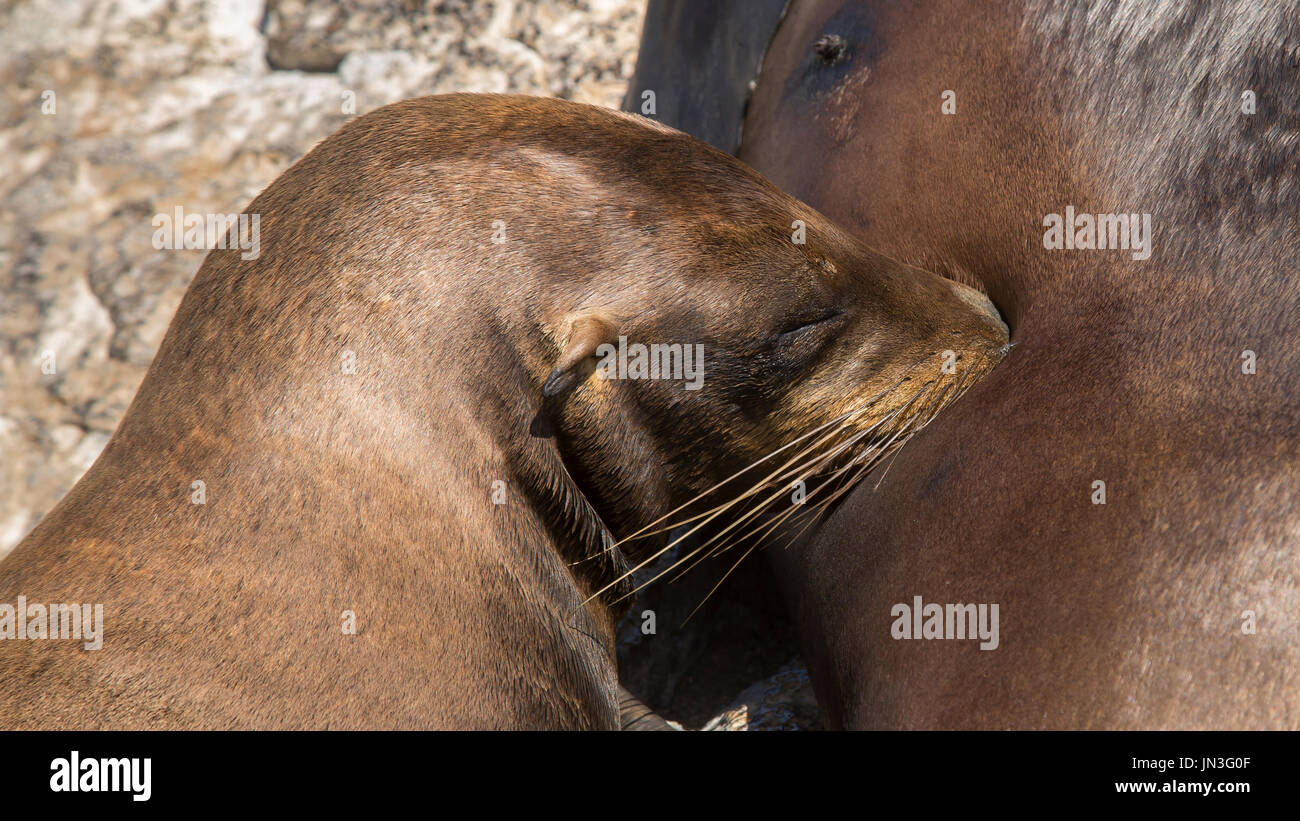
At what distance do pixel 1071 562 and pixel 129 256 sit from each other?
13.1ft

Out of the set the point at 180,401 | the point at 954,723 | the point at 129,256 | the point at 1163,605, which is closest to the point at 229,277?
the point at 180,401

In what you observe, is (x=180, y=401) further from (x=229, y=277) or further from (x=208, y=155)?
(x=208, y=155)

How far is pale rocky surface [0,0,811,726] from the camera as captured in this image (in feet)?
15.1

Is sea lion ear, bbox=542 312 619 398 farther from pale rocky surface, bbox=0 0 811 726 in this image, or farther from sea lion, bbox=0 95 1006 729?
pale rocky surface, bbox=0 0 811 726

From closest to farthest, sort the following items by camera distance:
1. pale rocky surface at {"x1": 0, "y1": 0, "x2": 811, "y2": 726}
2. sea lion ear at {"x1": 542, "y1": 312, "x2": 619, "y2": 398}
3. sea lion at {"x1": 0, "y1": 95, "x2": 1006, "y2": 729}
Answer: sea lion at {"x1": 0, "y1": 95, "x2": 1006, "y2": 729}, sea lion ear at {"x1": 542, "y1": 312, "x2": 619, "y2": 398}, pale rocky surface at {"x1": 0, "y1": 0, "x2": 811, "y2": 726}

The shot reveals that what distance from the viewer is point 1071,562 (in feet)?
7.12

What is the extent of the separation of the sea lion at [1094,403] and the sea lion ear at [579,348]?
0.74m

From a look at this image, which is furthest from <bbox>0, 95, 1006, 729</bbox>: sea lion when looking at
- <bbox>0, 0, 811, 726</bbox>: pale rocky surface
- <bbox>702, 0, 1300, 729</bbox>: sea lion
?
<bbox>0, 0, 811, 726</bbox>: pale rocky surface

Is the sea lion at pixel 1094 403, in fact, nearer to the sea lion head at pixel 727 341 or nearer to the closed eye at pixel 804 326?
the sea lion head at pixel 727 341

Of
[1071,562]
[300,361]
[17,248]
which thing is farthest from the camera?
[17,248]

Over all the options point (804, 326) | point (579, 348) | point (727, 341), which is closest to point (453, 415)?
point (579, 348)

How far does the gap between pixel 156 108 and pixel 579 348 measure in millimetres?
3487

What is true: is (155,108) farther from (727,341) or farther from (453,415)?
(727,341)

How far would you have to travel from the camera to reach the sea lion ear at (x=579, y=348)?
2436 mm
